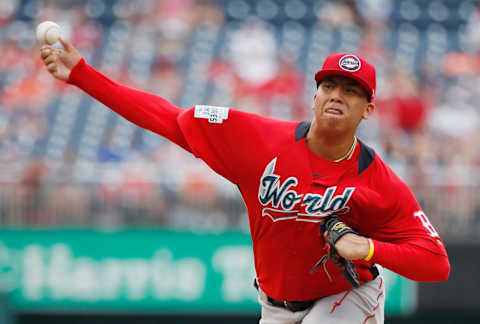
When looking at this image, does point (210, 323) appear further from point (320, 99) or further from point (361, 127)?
point (320, 99)

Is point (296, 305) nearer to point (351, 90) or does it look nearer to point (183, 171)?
point (351, 90)

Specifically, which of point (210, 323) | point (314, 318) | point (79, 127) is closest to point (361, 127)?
point (210, 323)

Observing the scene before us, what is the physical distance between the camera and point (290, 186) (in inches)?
155

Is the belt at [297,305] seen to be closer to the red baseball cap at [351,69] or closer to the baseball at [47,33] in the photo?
the red baseball cap at [351,69]

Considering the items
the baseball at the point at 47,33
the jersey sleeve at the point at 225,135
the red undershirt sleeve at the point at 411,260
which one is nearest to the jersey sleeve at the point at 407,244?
the red undershirt sleeve at the point at 411,260

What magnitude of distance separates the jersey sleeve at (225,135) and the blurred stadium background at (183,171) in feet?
14.6

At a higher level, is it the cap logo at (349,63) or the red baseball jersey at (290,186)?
the cap logo at (349,63)

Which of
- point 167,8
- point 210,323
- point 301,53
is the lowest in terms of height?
point 210,323

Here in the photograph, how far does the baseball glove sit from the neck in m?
0.33

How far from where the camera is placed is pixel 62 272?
8859 mm

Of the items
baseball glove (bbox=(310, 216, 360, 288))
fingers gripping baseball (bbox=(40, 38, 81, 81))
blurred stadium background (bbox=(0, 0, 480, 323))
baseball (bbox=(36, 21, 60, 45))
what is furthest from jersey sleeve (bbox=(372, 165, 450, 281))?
blurred stadium background (bbox=(0, 0, 480, 323))

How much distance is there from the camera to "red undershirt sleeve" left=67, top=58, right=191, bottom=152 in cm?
405

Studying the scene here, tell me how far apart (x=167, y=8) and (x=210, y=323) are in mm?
5226

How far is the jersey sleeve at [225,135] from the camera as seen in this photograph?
→ 398 cm
